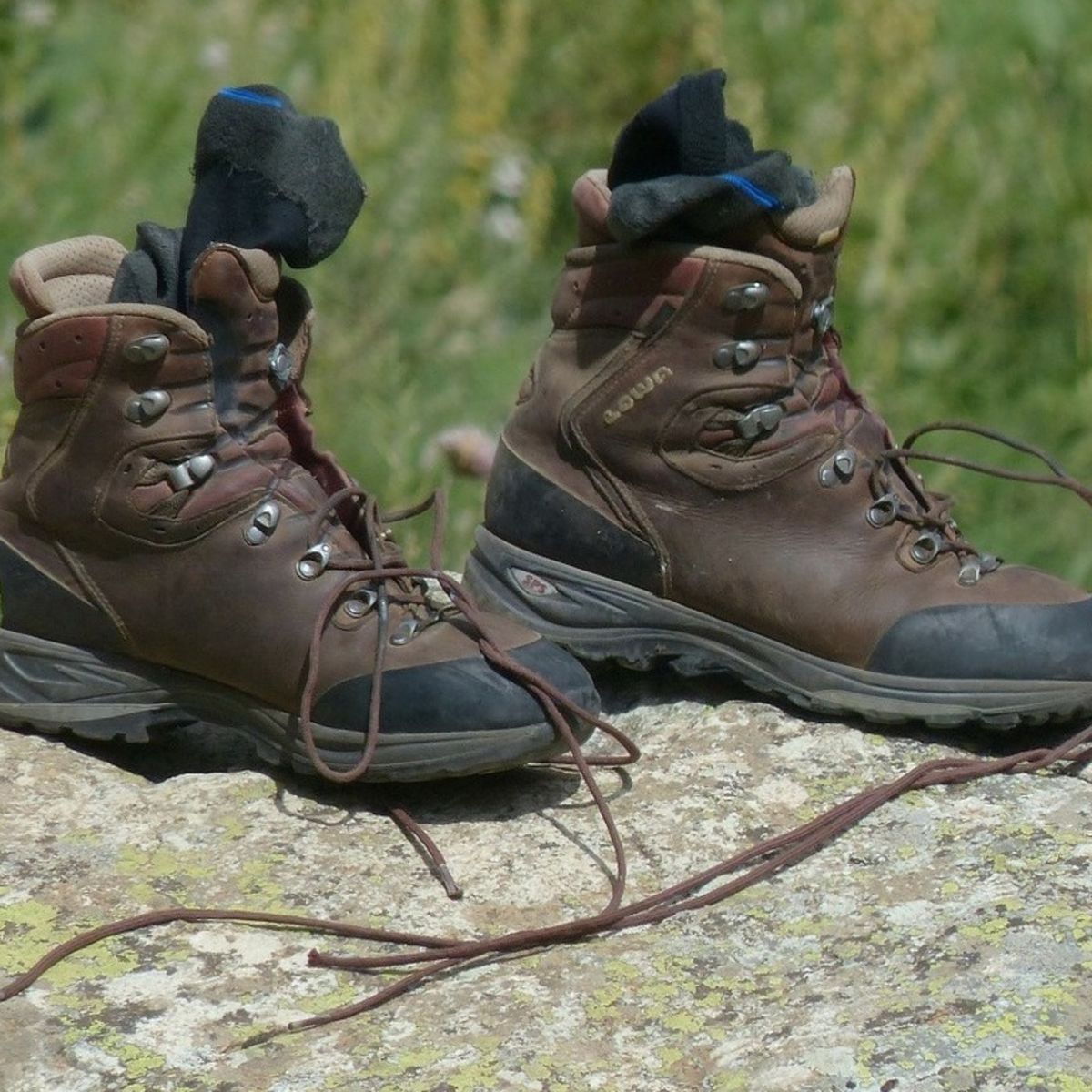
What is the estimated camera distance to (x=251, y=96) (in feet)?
7.32

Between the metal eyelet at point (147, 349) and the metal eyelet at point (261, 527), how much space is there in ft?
0.75

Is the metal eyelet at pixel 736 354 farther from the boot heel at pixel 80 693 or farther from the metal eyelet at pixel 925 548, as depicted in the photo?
the boot heel at pixel 80 693

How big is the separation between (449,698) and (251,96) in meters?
0.79

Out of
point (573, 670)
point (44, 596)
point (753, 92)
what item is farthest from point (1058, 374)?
point (44, 596)

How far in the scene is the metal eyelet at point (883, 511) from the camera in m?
2.44

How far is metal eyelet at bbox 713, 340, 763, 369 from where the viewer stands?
7.78 ft

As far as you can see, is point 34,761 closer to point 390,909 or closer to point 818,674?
point 390,909

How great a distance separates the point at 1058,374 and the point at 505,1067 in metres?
3.44

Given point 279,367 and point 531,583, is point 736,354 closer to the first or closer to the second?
point 531,583

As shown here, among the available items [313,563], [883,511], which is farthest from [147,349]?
[883,511]

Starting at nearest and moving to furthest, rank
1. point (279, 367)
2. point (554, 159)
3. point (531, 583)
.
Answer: point (279, 367) < point (531, 583) < point (554, 159)

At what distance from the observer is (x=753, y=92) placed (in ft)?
15.3

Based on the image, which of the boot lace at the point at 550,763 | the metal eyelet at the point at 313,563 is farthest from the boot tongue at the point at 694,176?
the metal eyelet at the point at 313,563

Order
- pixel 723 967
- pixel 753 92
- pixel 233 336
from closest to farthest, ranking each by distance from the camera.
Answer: pixel 723 967
pixel 233 336
pixel 753 92
